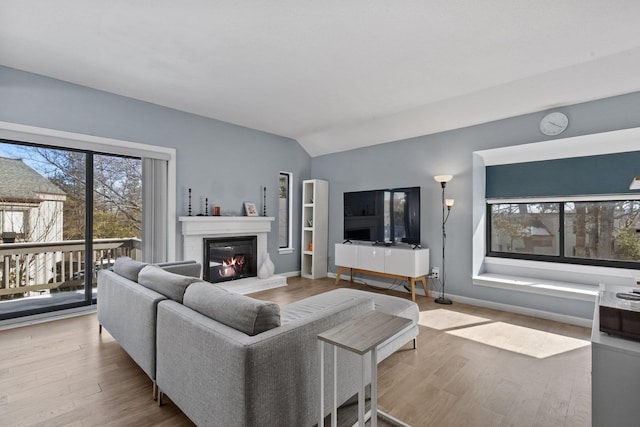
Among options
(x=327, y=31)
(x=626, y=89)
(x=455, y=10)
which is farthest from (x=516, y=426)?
(x=626, y=89)

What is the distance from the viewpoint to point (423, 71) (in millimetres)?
3041

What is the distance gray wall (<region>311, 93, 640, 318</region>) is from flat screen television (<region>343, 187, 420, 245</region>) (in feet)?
0.59

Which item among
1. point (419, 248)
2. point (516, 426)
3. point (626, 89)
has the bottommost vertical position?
point (516, 426)

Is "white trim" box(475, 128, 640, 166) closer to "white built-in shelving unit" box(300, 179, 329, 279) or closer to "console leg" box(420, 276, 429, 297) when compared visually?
"console leg" box(420, 276, 429, 297)

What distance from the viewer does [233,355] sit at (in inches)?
51.3

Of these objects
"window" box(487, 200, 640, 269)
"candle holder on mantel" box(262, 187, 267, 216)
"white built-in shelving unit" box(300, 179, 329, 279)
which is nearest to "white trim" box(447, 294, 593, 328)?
"window" box(487, 200, 640, 269)

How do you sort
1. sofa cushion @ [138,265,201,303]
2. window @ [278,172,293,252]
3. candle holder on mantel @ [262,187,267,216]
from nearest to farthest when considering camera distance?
sofa cushion @ [138,265,201,303], candle holder on mantel @ [262,187,267,216], window @ [278,172,293,252]

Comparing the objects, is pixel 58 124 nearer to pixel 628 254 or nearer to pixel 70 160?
pixel 70 160

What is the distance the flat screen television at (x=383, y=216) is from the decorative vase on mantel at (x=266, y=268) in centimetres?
138

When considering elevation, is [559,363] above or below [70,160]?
below

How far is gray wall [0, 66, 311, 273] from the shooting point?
3.24 m

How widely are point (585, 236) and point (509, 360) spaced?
2.34 m

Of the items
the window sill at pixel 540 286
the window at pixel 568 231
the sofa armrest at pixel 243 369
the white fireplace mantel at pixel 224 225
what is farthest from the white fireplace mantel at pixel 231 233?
the window at pixel 568 231

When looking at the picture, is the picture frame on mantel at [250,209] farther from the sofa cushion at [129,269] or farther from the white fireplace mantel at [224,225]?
the sofa cushion at [129,269]
